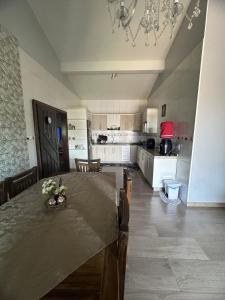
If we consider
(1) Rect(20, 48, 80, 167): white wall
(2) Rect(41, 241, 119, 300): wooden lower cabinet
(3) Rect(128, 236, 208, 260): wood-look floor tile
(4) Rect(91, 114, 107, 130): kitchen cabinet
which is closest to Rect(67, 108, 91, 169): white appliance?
(1) Rect(20, 48, 80, 167): white wall

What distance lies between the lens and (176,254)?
173 cm

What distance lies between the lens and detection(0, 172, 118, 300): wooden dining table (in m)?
0.65

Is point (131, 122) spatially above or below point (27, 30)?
below

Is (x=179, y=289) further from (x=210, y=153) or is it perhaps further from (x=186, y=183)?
(x=210, y=153)

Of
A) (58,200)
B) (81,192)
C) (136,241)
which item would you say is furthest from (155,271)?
(58,200)

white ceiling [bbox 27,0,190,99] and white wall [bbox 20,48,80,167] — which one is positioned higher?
white ceiling [bbox 27,0,190,99]

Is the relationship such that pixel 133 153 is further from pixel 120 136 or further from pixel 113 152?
pixel 120 136

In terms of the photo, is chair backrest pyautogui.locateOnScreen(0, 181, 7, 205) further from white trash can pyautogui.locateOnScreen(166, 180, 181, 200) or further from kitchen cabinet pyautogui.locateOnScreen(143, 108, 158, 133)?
kitchen cabinet pyautogui.locateOnScreen(143, 108, 158, 133)

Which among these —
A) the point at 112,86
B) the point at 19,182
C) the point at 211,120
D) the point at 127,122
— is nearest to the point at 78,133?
the point at 112,86

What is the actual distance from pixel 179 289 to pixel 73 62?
4.92 m

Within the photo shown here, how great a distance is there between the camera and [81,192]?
5.31ft

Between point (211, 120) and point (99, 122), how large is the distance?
4.55m

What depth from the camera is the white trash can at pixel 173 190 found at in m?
2.99

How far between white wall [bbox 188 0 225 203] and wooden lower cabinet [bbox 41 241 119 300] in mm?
2424
